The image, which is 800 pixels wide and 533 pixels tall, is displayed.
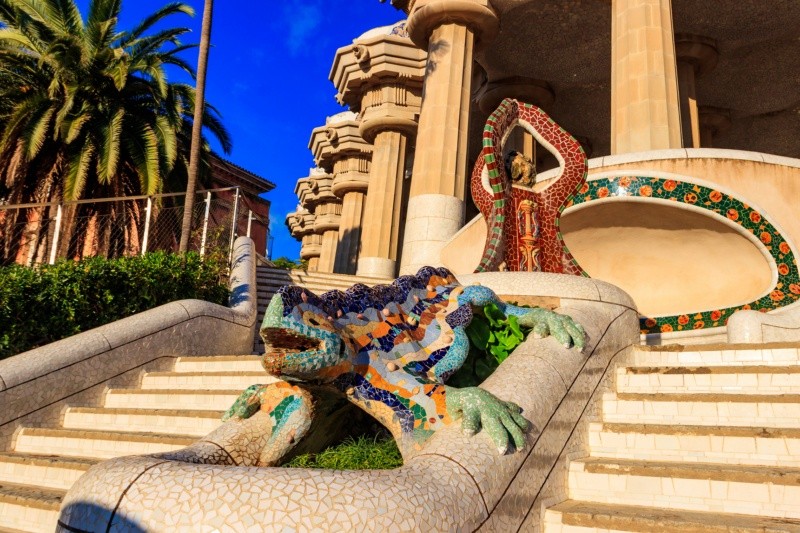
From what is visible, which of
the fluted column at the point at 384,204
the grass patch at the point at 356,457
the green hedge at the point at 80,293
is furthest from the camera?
the fluted column at the point at 384,204

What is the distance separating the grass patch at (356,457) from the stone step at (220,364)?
8.55 ft

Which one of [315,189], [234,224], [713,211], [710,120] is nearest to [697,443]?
[713,211]

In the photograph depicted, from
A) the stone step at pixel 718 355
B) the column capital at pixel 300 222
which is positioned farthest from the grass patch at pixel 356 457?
the column capital at pixel 300 222

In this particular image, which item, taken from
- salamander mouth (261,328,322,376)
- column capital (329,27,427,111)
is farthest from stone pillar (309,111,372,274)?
salamander mouth (261,328,322,376)

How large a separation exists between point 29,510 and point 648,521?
11.4ft

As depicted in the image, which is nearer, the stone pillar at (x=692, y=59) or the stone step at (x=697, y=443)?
the stone step at (x=697, y=443)

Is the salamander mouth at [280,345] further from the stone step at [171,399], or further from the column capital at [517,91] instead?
the column capital at [517,91]

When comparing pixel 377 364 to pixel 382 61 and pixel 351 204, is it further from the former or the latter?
pixel 351 204

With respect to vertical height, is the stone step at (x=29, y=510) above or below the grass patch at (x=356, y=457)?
below

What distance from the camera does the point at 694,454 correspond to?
359 cm

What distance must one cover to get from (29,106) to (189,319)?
1045cm

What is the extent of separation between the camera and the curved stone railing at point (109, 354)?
5.30 meters

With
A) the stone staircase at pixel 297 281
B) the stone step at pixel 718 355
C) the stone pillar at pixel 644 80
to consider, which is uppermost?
the stone pillar at pixel 644 80

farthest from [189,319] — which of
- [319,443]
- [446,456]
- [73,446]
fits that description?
[446,456]
